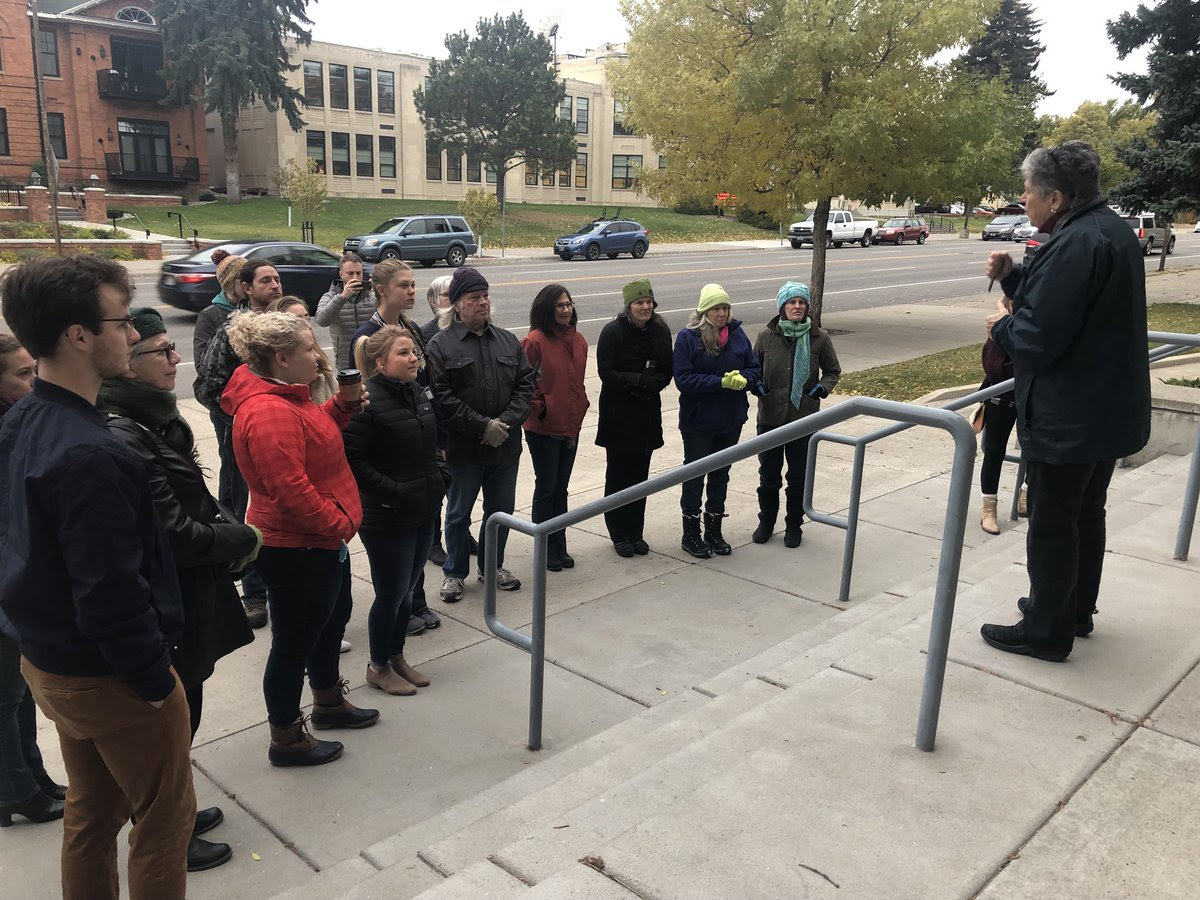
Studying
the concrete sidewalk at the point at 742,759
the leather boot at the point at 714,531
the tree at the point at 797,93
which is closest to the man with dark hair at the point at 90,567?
the concrete sidewalk at the point at 742,759

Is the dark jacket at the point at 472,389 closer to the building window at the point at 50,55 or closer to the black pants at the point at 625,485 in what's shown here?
the black pants at the point at 625,485

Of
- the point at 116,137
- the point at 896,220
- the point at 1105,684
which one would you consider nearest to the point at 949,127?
the point at 1105,684

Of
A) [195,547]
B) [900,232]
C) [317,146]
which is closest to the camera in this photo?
[195,547]

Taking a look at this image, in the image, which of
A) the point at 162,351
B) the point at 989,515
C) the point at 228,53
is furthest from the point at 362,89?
the point at 162,351

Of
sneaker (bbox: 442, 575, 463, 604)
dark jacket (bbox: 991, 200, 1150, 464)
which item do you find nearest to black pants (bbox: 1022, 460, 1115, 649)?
dark jacket (bbox: 991, 200, 1150, 464)

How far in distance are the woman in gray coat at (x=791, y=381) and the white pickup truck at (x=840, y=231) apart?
3874 centimetres

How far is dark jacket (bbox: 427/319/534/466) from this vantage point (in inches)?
213

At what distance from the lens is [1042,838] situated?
2.63m

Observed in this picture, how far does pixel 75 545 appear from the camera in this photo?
89.0 inches

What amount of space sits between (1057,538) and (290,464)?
9.40 feet

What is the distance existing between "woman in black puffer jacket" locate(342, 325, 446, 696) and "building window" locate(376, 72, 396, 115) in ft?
179

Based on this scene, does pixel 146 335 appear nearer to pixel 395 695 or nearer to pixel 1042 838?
pixel 395 695

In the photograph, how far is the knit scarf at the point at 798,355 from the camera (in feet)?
20.9

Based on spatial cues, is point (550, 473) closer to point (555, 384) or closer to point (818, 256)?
point (555, 384)
